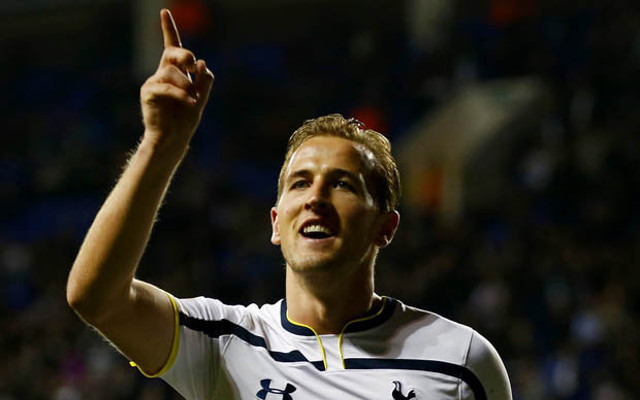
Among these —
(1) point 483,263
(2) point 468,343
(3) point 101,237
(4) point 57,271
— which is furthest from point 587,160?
(3) point 101,237

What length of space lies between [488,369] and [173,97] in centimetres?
122

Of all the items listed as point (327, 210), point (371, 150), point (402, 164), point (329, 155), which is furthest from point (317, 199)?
Result: point (402, 164)

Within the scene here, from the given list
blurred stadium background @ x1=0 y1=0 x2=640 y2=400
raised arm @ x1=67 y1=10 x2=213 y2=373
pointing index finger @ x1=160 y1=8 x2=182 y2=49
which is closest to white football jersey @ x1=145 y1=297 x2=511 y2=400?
raised arm @ x1=67 y1=10 x2=213 y2=373

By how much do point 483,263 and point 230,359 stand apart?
640 centimetres

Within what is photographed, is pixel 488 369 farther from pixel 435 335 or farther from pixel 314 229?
pixel 314 229

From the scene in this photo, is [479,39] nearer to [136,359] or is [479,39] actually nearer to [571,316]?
[571,316]

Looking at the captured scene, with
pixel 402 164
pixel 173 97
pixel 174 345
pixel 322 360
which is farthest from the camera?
pixel 402 164

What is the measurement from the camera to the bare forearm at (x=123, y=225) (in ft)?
6.90

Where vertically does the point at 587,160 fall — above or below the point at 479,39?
below

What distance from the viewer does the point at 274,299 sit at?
9336mm

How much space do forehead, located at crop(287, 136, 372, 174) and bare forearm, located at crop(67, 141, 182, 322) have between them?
0.70m

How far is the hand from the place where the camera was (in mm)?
2055

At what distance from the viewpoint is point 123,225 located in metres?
2.10

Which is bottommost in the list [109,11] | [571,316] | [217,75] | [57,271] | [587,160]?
[57,271]
